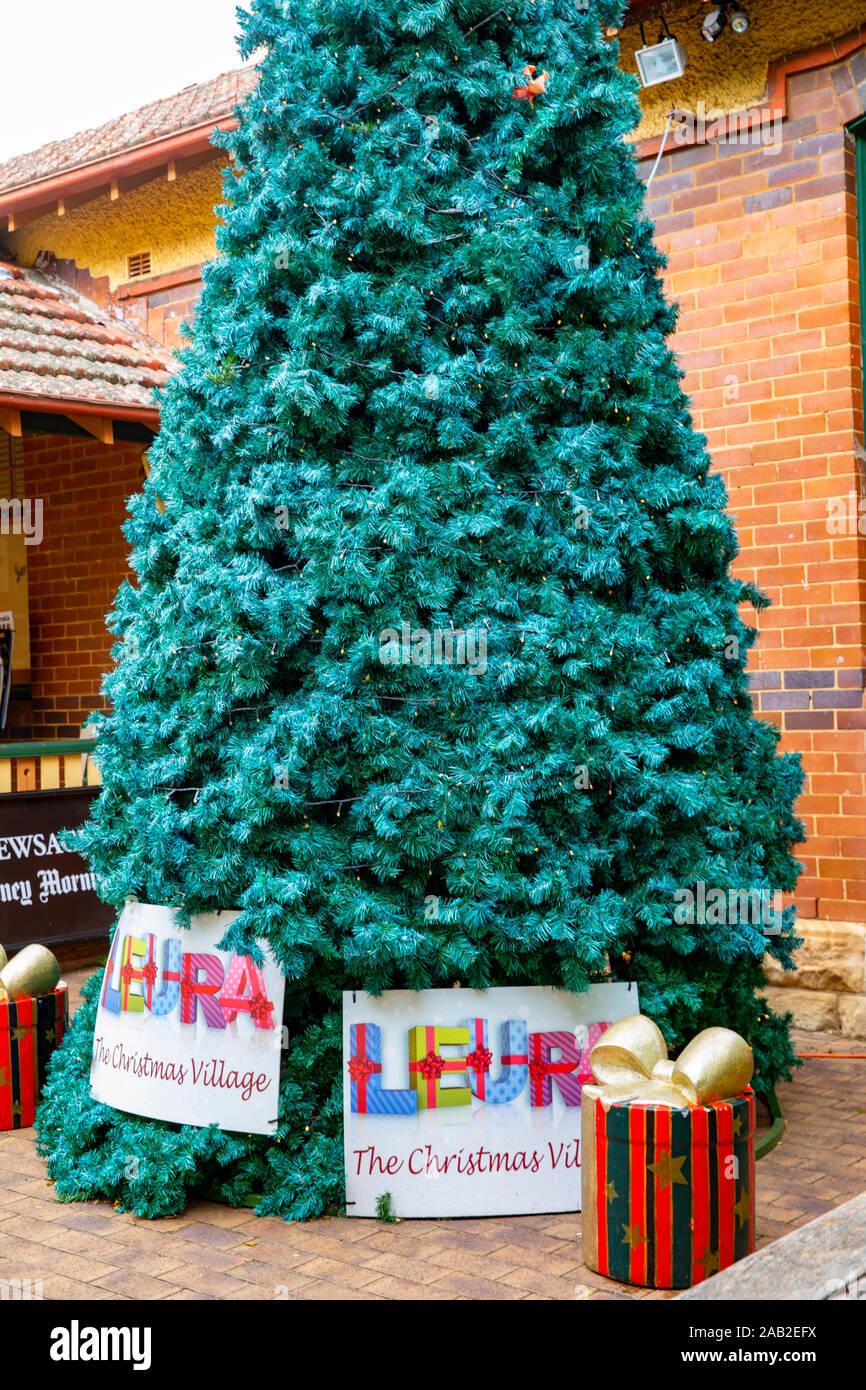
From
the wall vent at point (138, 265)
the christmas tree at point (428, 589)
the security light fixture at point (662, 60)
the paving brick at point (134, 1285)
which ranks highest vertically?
the wall vent at point (138, 265)

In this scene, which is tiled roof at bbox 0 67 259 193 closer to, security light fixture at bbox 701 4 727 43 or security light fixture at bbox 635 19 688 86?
security light fixture at bbox 635 19 688 86

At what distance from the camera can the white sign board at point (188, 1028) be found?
395 cm

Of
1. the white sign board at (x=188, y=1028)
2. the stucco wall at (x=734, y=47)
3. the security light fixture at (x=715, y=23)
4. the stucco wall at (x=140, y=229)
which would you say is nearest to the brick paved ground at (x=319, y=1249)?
the white sign board at (x=188, y=1028)

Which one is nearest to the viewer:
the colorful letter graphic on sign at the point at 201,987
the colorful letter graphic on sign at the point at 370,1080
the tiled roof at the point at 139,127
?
the colorful letter graphic on sign at the point at 370,1080

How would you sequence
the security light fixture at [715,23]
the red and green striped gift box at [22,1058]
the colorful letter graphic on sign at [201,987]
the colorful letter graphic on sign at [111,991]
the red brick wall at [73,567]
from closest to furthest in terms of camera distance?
the colorful letter graphic on sign at [201,987] < the colorful letter graphic on sign at [111,991] < the red and green striped gift box at [22,1058] < the security light fixture at [715,23] < the red brick wall at [73,567]

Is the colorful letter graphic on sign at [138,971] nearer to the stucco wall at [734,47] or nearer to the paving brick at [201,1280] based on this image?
the paving brick at [201,1280]

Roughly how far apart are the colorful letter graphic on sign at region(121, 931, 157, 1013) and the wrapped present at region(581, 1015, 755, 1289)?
1556mm

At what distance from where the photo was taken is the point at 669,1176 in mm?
3340

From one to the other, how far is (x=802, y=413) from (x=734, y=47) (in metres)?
1.82

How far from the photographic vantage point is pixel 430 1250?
362 cm

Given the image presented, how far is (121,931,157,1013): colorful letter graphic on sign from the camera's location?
425cm

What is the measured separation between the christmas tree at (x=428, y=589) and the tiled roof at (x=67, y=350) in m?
3.85

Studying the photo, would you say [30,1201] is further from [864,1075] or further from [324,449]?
[864,1075]

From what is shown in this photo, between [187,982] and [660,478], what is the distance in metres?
2.26
